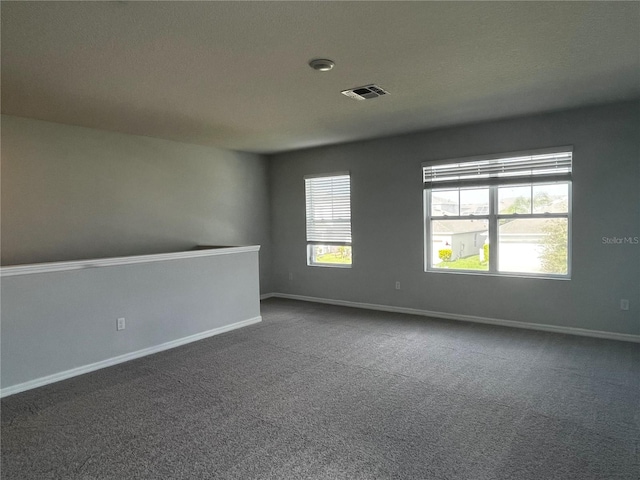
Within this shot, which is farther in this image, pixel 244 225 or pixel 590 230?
pixel 244 225

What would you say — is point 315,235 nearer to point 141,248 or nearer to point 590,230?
point 141,248

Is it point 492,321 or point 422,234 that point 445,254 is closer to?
point 422,234

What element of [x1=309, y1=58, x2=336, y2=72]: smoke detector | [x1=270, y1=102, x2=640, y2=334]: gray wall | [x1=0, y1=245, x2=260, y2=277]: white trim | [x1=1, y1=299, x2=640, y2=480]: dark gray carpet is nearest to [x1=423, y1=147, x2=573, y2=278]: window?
[x1=270, y1=102, x2=640, y2=334]: gray wall

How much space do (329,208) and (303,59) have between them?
3.72 metres

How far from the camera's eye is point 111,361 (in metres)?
3.84

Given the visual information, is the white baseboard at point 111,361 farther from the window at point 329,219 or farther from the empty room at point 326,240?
the window at point 329,219

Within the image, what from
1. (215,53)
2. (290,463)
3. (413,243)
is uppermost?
(215,53)

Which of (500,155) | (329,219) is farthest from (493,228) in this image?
(329,219)

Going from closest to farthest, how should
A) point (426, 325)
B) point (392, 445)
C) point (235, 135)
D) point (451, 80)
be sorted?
point (392, 445) → point (451, 80) → point (426, 325) → point (235, 135)

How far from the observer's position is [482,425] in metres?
Result: 2.59

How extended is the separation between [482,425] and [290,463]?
1.30m

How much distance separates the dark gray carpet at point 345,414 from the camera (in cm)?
220

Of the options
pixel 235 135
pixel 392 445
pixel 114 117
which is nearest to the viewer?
pixel 392 445

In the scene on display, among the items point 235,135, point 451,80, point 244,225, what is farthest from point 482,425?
point 244,225
